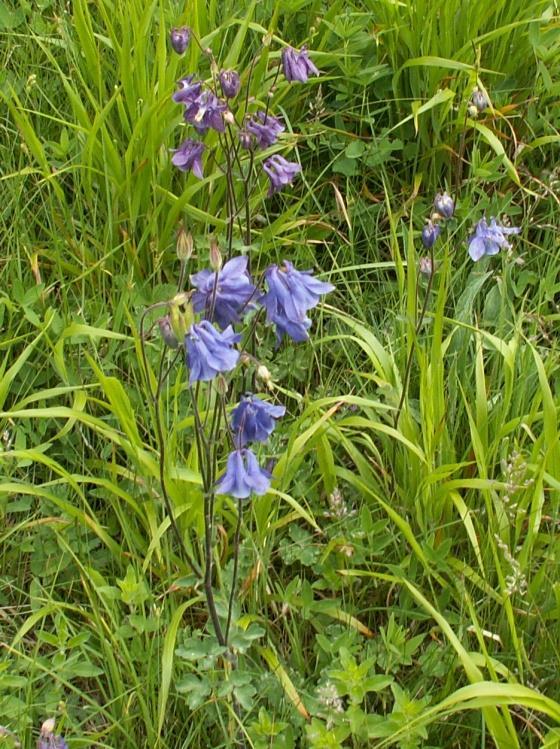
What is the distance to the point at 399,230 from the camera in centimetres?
283

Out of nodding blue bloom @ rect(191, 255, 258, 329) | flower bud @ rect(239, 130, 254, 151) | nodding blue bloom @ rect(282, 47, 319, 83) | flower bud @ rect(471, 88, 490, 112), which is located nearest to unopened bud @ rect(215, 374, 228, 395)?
nodding blue bloom @ rect(191, 255, 258, 329)

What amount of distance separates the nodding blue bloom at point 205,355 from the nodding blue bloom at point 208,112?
763 mm

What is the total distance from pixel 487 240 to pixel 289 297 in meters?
0.99

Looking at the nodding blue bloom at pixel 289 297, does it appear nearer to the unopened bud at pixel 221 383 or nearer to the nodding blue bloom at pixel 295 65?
the unopened bud at pixel 221 383

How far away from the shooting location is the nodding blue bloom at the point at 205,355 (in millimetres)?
1439

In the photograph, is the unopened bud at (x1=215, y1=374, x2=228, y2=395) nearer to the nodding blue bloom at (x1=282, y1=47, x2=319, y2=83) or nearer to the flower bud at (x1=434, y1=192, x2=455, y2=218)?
the flower bud at (x1=434, y1=192, x2=455, y2=218)

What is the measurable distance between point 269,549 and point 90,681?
445mm

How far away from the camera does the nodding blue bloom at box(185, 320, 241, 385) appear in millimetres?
1439

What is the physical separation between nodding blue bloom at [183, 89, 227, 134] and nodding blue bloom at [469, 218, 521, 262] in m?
0.72

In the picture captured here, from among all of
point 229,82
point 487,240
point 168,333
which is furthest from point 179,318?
point 487,240

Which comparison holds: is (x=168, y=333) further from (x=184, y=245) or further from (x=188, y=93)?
(x=188, y=93)

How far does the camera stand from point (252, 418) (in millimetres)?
1604

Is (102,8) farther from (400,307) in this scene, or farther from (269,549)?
(269,549)

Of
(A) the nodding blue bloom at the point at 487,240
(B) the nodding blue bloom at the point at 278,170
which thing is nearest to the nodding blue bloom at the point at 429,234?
(A) the nodding blue bloom at the point at 487,240
